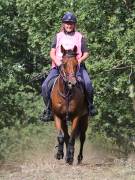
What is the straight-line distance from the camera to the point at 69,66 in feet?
38.7

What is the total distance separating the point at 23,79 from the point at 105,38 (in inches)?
305

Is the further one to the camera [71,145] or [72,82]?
[71,145]

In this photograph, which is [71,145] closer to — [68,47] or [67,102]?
[67,102]

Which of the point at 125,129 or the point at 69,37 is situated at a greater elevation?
the point at 69,37

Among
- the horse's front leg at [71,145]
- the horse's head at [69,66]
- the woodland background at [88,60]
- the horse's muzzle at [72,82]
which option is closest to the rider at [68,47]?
the horse's head at [69,66]

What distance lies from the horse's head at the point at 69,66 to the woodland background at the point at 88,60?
8956 mm

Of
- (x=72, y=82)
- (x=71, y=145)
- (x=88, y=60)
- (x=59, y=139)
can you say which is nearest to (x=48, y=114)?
(x=59, y=139)

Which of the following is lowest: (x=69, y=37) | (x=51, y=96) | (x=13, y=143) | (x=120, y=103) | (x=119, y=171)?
(x=13, y=143)

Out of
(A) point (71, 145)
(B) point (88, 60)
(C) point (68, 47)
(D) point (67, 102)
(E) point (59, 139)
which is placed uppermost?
(C) point (68, 47)

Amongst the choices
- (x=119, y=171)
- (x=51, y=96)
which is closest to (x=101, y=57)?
(x=51, y=96)

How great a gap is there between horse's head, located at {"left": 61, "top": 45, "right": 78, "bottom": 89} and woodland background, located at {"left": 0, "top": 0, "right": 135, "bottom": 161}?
29.4ft

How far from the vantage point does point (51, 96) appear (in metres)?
12.6

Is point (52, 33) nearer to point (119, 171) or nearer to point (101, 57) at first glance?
point (101, 57)

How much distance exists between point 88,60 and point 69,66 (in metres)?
12.2
